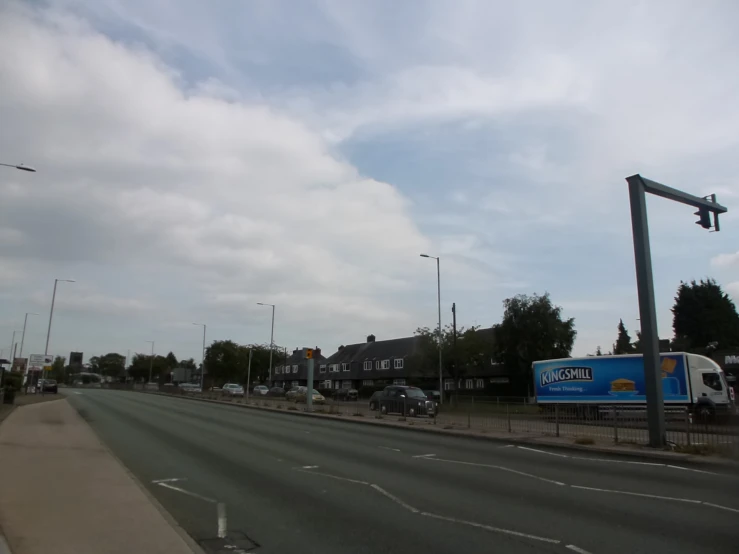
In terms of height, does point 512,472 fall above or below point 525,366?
below

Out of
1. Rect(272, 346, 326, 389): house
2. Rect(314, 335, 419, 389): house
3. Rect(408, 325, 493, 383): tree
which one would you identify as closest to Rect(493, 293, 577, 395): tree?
Rect(408, 325, 493, 383): tree

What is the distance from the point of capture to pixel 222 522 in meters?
8.10

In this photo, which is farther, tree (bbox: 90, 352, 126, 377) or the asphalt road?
tree (bbox: 90, 352, 126, 377)

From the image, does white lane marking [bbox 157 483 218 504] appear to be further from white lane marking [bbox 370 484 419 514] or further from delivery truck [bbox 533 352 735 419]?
delivery truck [bbox 533 352 735 419]

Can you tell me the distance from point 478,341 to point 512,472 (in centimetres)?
4844

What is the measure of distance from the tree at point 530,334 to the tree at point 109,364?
396 feet

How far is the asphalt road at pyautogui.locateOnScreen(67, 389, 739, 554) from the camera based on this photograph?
699cm

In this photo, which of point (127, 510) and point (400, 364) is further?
point (400, 364)

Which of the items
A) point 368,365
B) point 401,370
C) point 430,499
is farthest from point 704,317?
point 430,499

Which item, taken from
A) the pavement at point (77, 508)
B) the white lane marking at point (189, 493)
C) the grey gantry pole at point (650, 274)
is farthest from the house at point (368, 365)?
the white lane marking at point (189, 493)

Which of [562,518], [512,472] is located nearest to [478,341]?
[512,472]

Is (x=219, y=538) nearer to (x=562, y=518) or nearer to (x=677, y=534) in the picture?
(x=562, y=518)

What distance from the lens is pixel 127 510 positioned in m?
8.26

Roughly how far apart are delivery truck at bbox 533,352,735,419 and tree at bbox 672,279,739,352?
1742 inches
